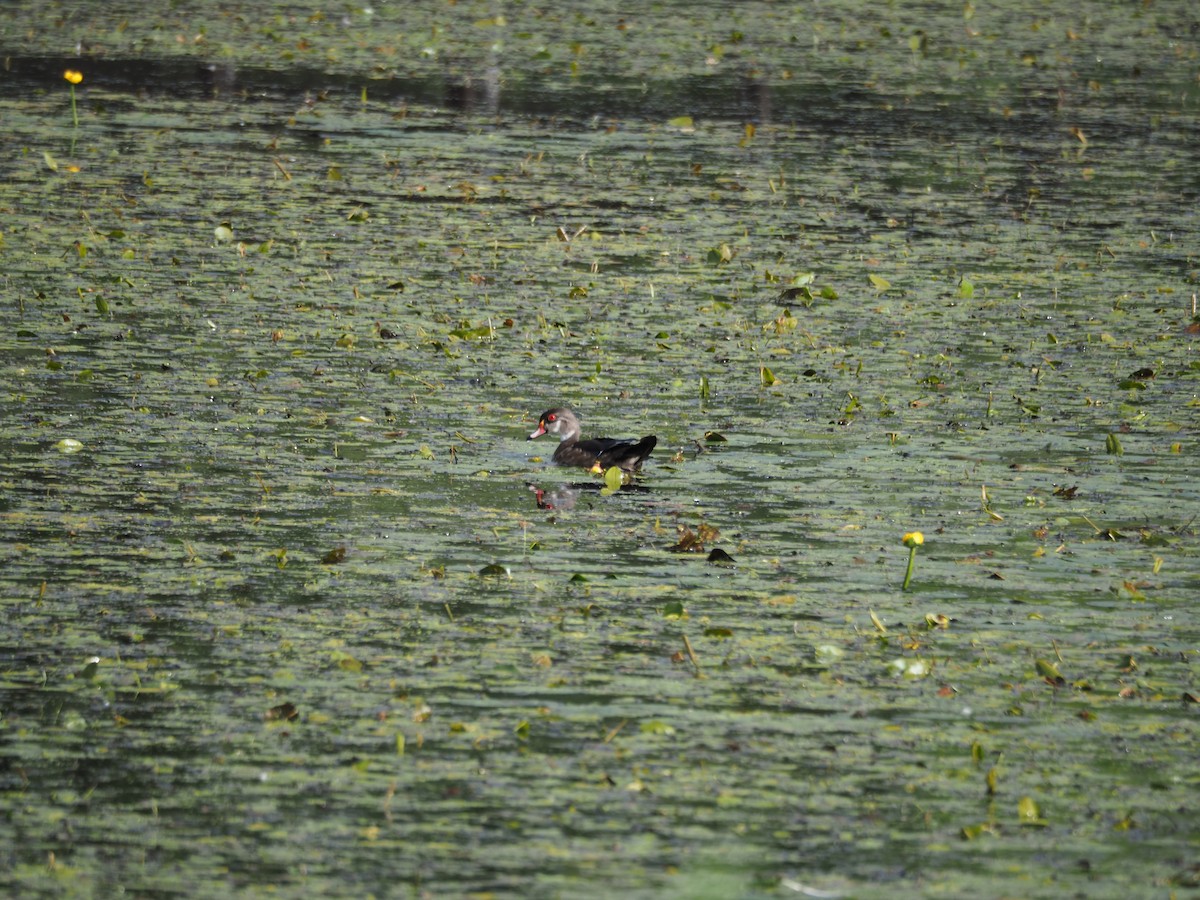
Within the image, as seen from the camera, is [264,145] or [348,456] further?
[264,145]

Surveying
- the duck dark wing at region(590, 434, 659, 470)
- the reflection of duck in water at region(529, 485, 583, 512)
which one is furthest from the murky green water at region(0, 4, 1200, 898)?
the duck dark wing at region(590, 434, 659, 470)

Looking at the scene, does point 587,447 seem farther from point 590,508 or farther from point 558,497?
point 590,508

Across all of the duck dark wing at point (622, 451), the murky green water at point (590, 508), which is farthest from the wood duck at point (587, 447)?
the murky green water at point (590, 508)

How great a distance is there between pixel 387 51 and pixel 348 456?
11.9 m

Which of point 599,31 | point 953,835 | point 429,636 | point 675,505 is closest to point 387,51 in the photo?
point 599,31

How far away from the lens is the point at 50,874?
13.8ft

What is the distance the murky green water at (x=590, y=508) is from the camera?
455 centimetres

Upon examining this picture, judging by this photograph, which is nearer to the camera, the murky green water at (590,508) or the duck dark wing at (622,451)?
the murky green water at (590,508)

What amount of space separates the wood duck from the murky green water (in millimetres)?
117

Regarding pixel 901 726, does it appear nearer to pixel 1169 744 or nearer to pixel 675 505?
pixel 1169 744

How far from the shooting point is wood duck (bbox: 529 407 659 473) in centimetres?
741

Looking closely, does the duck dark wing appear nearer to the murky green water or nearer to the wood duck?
the wood duck

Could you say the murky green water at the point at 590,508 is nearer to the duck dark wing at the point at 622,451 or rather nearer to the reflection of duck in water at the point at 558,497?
the reflection of duck in water at the point at 558,497

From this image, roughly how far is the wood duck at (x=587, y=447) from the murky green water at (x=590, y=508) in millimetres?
117
